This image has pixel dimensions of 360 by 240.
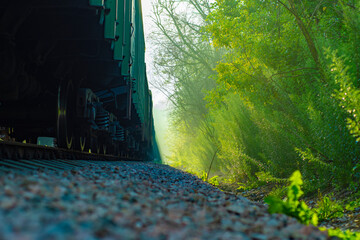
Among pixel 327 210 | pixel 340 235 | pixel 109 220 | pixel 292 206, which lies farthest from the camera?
pixel 327 210

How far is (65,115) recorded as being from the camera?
514 centimetres

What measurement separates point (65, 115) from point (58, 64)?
31.7 inches

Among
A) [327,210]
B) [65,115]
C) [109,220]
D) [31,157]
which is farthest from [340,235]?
[65,115]

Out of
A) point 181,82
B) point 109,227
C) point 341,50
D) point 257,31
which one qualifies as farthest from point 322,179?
point 181,82

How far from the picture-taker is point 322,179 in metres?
4.09

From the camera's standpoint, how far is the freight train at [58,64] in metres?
3.47

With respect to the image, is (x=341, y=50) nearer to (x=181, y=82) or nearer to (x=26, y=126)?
(x=26, y=126)

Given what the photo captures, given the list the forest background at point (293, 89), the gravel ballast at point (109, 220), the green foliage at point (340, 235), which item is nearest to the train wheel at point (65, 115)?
the forest background at point (293, 89)

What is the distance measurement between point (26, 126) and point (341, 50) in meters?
4.72

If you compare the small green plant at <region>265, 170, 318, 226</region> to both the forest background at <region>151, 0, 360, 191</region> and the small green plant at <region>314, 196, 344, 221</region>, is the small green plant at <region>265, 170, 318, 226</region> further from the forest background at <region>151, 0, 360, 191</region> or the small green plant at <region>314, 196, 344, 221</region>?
the small green plant at <region>314, 196, 344, 221</region>

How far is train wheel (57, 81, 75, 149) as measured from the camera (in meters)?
4.93

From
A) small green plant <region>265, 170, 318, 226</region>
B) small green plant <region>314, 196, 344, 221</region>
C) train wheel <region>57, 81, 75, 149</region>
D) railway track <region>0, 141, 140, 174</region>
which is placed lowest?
small green plant <region>314, 196, 344, 221</region>

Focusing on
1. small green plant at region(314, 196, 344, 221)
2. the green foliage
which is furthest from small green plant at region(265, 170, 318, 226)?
small green plant at region(314, 196, 344, 221)

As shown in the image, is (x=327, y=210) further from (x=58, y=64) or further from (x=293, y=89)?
(x=58, y=64)
